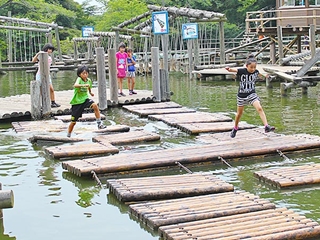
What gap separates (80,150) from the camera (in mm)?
10789

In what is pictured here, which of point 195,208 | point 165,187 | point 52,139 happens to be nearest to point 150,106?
point 52,139

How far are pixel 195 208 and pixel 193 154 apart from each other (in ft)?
9.31

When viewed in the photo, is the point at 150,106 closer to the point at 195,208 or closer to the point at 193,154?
the point at 193,154

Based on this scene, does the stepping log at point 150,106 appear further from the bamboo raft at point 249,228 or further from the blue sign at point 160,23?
the bamboo raft at point 249,228

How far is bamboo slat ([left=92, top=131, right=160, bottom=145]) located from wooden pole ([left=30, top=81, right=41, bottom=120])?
309 cm

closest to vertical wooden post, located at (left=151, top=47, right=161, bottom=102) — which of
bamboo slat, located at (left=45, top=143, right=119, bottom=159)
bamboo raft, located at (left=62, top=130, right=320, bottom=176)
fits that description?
bamboo raft, located at (left=62, top=130, right=320, bottom=176)

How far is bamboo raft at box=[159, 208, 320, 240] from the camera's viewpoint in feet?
21.2

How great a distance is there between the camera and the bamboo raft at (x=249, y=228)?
6468 millimetres

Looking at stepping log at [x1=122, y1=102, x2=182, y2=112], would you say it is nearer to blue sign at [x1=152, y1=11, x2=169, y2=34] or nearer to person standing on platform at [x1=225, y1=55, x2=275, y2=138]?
blue sign at [x1=152, y1=11, x2=169, y2=34]

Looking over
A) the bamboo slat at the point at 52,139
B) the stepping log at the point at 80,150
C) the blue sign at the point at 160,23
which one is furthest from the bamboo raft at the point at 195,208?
the blue sign at the point at 160,23

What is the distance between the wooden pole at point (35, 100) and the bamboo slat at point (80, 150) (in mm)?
3897

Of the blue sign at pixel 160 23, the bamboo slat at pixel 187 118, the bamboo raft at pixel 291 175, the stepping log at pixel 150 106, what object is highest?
the blue sign at pixel 160 23

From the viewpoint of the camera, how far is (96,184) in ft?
29.6

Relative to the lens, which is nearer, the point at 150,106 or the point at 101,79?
the point at 101,79
